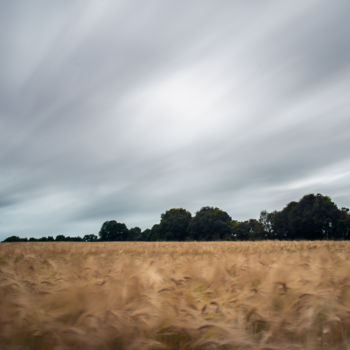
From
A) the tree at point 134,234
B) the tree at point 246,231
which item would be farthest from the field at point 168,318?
the tree at point 134,234

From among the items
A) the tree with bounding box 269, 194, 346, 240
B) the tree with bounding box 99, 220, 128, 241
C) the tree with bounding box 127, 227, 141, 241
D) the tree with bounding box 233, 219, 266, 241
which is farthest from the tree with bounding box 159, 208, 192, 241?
the tree with bounding box 269, 194, 346, 240

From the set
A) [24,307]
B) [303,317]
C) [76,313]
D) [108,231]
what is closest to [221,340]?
[303,317]

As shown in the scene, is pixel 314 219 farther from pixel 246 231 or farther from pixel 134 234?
pixel 134 234

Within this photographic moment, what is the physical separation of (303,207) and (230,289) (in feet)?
225

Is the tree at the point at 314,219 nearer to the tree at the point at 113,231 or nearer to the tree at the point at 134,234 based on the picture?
the tree at the point at 113,231

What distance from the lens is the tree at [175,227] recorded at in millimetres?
76062

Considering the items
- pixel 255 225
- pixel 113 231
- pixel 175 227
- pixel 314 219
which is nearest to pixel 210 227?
pixel 175 227

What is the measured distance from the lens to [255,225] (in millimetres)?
81062

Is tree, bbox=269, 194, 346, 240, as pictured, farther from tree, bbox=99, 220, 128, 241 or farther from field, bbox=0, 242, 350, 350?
field, bbox=0, 242, 350, 350

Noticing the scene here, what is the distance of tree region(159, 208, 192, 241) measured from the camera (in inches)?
2995

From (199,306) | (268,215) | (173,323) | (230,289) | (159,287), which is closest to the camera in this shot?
(173,323)

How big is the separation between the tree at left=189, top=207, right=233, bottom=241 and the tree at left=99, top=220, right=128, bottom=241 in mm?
29578

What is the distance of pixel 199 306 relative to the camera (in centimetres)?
192

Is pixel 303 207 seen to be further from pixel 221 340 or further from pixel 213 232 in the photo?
pixel 221 340
